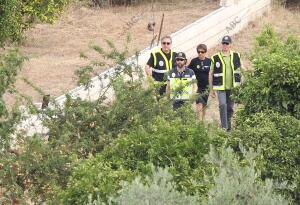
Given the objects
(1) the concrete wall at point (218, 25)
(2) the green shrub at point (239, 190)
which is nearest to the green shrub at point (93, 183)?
(2) the green shrub at point (239, 190)

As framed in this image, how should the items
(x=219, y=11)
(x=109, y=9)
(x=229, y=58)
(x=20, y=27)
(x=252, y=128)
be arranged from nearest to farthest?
1. (x=252, y=128)
2. (x=229, y=58)
3. (x=20, y=27)
4. (x=219, y=11)
5. (x=109, y=9)

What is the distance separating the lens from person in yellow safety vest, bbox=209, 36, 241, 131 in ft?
40.1

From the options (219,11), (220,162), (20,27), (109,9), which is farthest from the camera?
(109,9)

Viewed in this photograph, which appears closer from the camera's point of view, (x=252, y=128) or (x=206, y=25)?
(x=252, y=128)

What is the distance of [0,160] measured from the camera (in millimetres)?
8406

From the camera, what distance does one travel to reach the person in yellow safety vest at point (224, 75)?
1223 cm

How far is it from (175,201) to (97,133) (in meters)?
3.92

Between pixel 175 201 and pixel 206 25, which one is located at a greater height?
pixel 175 201

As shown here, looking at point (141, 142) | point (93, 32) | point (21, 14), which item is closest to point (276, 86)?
point (141, 142)

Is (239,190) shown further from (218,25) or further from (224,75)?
(218,25)

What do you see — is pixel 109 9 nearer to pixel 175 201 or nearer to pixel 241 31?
pixel 241 31

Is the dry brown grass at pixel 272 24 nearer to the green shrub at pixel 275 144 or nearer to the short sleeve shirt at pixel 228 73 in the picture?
the short sleeve shirt at pixel 228 73

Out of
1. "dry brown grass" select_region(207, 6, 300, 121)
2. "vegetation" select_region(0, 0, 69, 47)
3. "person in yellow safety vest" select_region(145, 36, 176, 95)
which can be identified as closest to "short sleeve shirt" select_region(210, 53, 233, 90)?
"person in yellow safety vest" select_region(145, 36, 176, 95)

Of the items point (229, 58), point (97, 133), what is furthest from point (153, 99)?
point (229, 58)
